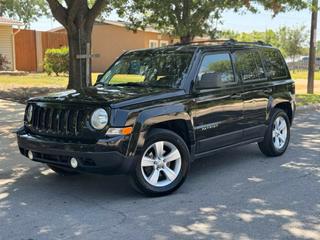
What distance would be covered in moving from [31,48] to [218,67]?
1000 inches

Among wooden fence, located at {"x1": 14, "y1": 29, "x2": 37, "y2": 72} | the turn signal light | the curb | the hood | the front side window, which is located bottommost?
the curb

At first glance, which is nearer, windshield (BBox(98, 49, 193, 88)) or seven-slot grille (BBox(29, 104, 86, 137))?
seven-slot grille (BBox(29, 104, 86, 137))

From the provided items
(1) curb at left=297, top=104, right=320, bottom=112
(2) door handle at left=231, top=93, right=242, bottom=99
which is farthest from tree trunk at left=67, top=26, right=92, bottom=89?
(2) door handle at left=231, top=93, right=242, bottom=99

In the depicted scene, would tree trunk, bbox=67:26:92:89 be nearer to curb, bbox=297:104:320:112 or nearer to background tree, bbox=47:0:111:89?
background tree, bbox=47:0:111:89

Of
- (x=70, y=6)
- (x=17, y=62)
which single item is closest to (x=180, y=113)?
(x=70, y=6)

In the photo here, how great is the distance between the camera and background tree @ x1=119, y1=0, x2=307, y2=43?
50.0ft

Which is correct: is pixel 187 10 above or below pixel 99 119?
above

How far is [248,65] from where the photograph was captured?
7.42 m

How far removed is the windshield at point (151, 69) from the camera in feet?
21.2

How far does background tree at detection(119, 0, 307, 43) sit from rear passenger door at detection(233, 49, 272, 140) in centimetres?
779

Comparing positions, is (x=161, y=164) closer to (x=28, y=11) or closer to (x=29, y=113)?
(x=29, y=113)

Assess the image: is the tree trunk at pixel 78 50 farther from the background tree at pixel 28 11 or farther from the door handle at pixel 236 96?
the background tree at pixel 28 11

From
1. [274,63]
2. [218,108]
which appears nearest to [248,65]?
[274,63]

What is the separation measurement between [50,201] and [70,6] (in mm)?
8195
